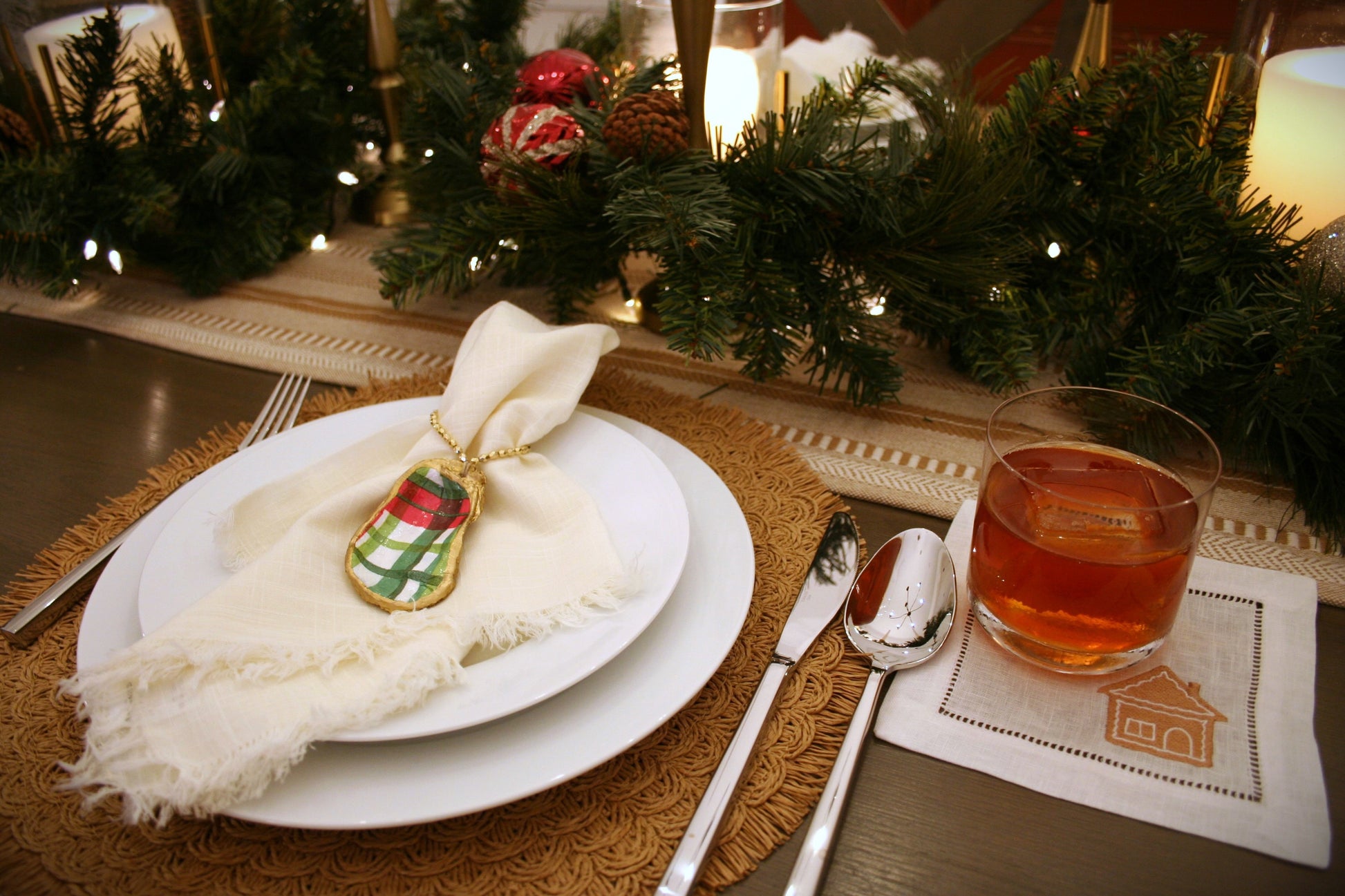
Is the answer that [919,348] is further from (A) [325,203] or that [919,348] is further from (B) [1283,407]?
(A) [325,203]

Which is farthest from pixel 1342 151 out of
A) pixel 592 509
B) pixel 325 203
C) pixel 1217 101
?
pixel 325 203

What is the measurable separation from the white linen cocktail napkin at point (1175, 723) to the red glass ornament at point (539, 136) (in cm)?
48

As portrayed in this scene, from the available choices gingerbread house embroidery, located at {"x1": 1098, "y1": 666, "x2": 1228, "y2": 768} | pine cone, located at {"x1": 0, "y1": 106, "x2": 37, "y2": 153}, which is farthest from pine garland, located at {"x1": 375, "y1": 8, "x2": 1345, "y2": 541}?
pine cone, located at {"x1": 0, "y1": 106, "x2": 37, "y2": 153}

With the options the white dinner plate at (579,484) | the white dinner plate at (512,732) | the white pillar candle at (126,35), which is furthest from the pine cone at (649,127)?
the white pillar candle at (126,35)

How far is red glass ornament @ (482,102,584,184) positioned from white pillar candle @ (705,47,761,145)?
0.57 ft

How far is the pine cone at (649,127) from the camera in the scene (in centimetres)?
68

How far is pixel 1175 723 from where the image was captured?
1.52ft

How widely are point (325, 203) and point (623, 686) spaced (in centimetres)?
97

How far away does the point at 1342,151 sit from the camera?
2.01ft

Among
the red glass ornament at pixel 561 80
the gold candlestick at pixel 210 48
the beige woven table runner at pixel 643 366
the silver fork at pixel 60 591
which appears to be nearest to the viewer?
the silver fork at pixel 60 591

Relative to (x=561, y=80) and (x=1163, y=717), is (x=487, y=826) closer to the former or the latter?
(x=1163, y=717)

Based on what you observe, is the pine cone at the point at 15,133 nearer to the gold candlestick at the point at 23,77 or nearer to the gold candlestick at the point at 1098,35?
the gold candlestick at the point at 23,77

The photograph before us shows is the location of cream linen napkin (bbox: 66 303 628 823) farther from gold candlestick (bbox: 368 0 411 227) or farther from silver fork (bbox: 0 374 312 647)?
gold candlestick (bbox: 368 0 411 227)

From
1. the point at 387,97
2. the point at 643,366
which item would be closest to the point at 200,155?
the point at 387,97
